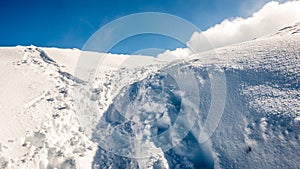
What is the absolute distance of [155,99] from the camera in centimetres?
2600

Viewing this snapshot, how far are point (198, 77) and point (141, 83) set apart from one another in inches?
263

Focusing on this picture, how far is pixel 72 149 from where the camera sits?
23453 mm

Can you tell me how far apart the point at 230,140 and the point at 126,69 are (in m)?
23.1

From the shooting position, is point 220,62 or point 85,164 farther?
point 220,62

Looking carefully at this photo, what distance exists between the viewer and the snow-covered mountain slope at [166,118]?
17594 mm

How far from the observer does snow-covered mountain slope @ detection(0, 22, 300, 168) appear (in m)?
17.6

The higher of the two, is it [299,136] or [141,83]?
[141,83]

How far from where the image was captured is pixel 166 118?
78.7ft

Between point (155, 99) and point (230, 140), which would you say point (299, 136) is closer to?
point (230, 140)

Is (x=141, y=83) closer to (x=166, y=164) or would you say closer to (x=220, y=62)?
(x=220, y=62)

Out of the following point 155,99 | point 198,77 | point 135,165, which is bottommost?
point 135,165

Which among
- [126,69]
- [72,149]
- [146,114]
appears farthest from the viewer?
[126,69]

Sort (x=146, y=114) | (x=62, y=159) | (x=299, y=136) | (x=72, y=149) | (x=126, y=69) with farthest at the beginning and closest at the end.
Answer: (x=126, y=69), (x=146, y=114), (x=72, y=149), (x=62, y=159), (x=299, y=136)

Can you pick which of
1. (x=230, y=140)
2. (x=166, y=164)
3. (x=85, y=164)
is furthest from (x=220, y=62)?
(x=85, y=164)
